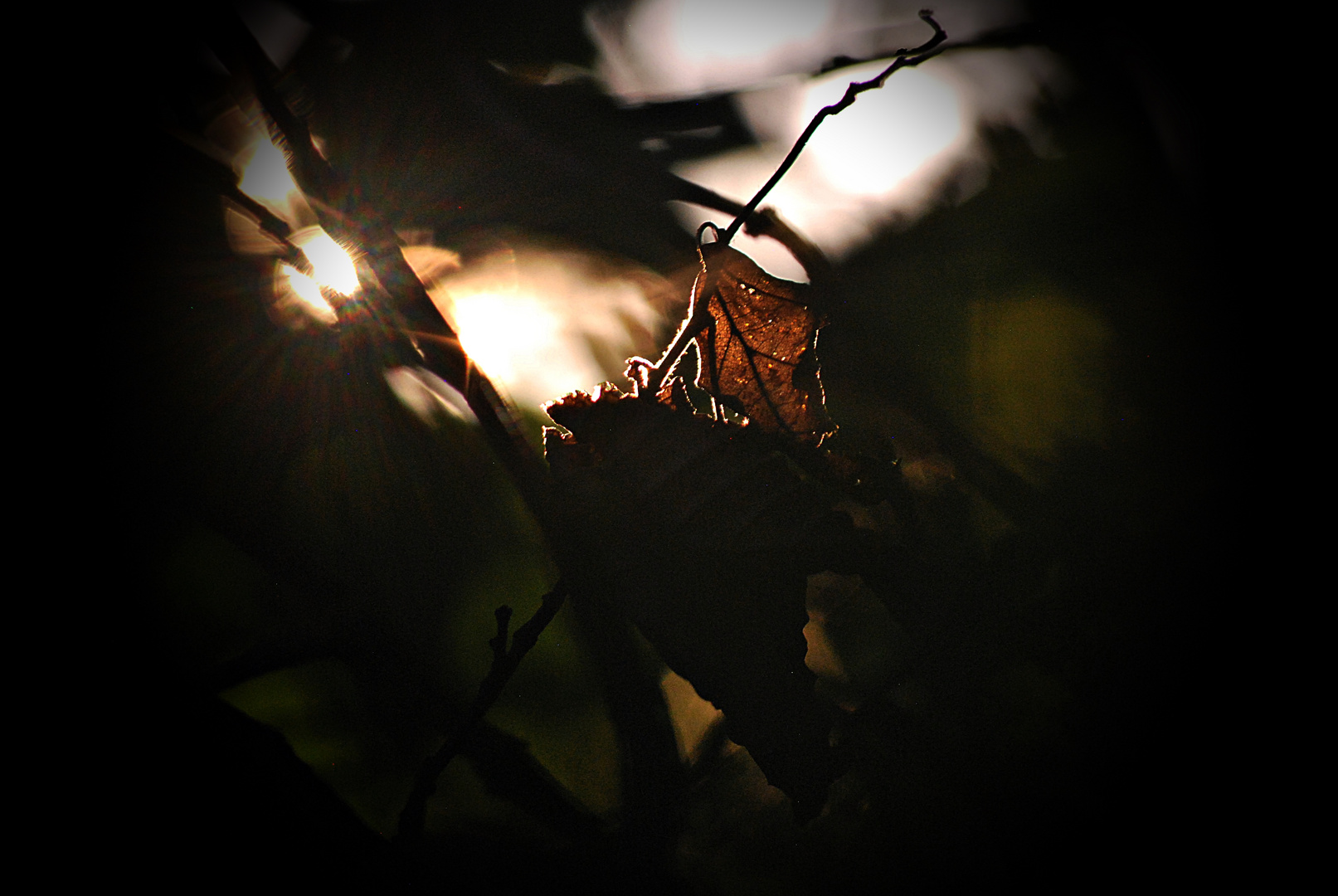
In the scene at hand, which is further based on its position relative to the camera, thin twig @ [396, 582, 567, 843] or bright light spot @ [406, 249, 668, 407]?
bright light spot @ [406, 249, 668, 407]

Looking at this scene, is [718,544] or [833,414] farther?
[833,414]

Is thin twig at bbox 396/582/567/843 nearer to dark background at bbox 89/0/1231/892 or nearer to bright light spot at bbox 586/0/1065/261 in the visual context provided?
dark background at bbox 89/0/1231/892

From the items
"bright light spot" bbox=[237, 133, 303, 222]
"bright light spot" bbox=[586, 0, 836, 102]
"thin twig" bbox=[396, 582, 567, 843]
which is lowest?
"thin twig" bbox=[396, 582, 567, 843]

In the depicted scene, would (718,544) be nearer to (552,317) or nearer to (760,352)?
(760,352)

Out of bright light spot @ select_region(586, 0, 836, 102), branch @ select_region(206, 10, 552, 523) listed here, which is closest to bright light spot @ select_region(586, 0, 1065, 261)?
bright light spot @ select_region(586, 0, 836, 102)

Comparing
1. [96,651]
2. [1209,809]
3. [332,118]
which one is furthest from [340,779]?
[1209,809]

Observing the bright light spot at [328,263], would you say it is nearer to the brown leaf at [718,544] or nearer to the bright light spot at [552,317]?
the bright light spot at [552,317]

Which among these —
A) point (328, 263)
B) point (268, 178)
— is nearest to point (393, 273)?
point (328, 263)

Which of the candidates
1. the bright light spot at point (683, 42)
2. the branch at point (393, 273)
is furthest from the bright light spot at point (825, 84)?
the branch at point (393, 273)
